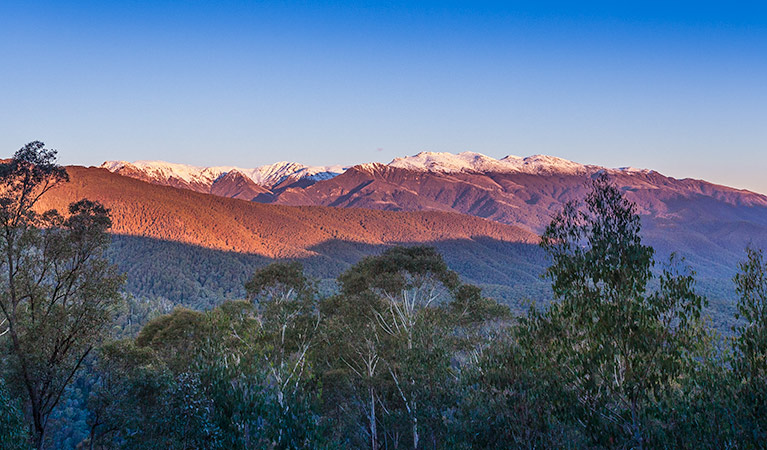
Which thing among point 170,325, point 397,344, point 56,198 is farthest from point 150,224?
point 397,344

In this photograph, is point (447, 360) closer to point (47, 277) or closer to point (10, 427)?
point (10, 427)

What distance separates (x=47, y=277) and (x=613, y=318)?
745 inches

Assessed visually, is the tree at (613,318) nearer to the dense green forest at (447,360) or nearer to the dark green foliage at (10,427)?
the dense green forest at (447,360)

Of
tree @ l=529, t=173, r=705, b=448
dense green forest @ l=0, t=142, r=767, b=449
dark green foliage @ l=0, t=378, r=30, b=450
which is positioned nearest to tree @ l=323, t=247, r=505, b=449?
dense green forest @ l=0, t=142, r=767, b=449

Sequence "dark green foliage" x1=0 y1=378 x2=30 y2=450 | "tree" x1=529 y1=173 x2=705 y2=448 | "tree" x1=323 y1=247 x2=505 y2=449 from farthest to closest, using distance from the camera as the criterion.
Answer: "tree" x1=323 y1=247 x2=505 y2=449, "tree" x1=529 y1=173 x2=705 y2=448, "dark green foliage" x1=0 y1=378 x2=30 y2=450

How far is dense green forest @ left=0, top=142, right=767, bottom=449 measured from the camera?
12.6 metres

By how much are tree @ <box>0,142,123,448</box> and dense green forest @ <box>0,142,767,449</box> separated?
60mm

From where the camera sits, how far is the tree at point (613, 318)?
12.5m

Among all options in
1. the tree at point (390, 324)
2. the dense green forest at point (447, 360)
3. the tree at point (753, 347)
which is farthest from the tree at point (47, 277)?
the tree at point (753, 347)

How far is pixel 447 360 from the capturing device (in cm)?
2203

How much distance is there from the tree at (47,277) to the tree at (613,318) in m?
14.7

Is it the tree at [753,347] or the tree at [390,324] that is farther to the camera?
the tree at [390,324]

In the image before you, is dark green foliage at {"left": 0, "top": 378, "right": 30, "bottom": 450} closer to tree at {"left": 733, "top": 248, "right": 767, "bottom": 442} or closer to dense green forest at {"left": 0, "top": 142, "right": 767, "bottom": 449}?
dense green forest at {"left": 0, "top": 142, "right": 767, "bottom": 449}

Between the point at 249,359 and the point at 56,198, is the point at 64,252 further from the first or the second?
the point at 56,198
